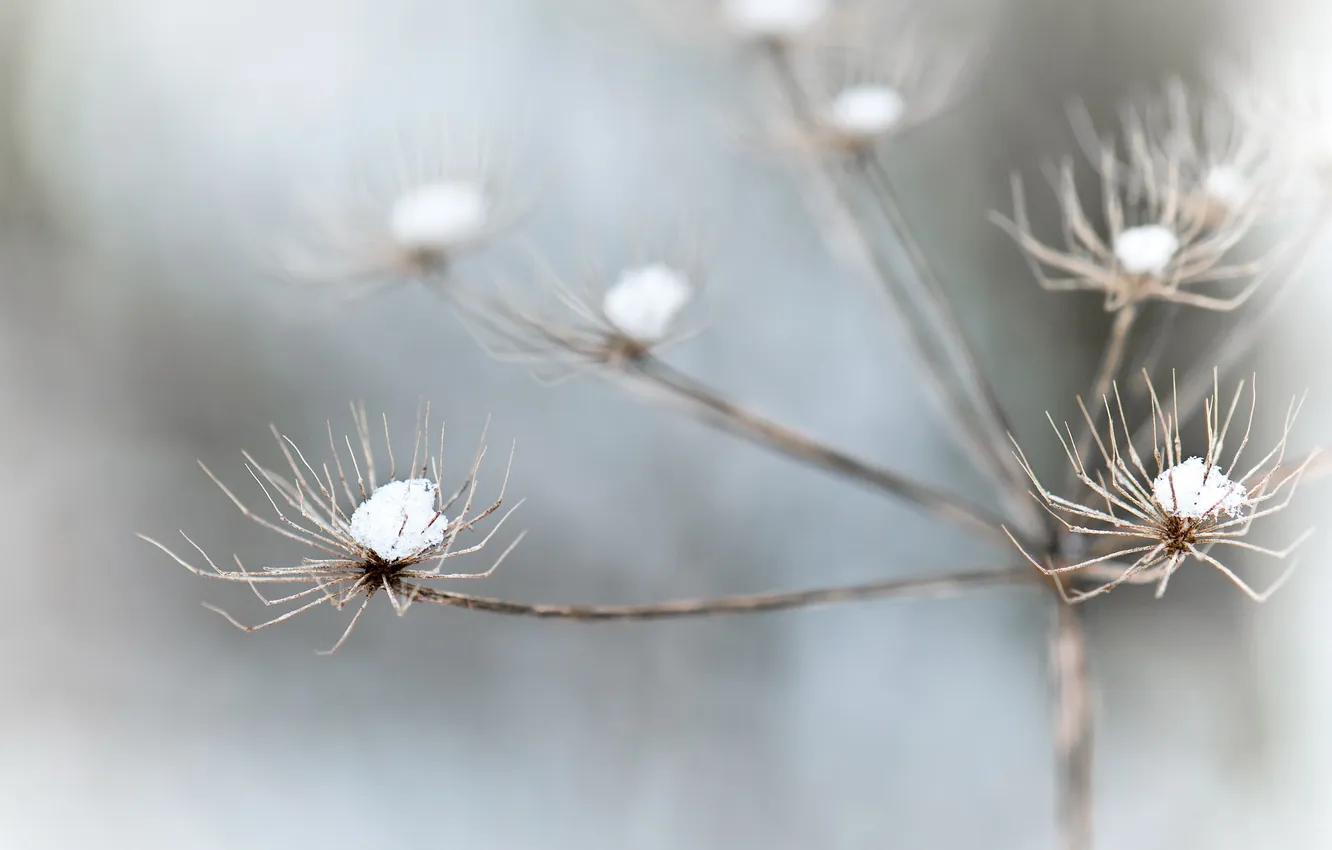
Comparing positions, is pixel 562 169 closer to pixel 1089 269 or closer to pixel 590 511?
pixel 590 511

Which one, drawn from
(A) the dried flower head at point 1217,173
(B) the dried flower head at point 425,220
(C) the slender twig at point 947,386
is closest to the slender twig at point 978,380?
(C) the slender twig at point 947,386

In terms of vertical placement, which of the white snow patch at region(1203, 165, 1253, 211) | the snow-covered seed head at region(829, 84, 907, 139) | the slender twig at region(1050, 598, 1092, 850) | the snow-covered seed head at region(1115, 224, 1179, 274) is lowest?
the slender twig at region(1050, 598, 1092, 850)

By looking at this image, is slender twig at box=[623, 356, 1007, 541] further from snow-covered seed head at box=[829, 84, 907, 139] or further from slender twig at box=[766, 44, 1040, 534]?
snow-covered seed head at box=[829, 84, 907, 139]

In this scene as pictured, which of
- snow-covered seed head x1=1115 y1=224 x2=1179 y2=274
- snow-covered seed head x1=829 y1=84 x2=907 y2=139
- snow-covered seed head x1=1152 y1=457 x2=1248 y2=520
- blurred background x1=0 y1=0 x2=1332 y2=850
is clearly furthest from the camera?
blurred background x1=0 y1=0 x2=1332 y2=850

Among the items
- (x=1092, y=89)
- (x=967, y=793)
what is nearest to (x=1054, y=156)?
(x=1092, y=89)

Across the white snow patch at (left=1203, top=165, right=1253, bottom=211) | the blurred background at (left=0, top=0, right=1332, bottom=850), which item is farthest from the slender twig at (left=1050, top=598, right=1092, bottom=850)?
the blurred background at (left=0, top=0, right=1332, bottom=850)

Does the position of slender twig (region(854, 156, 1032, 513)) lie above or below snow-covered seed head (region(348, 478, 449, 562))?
above

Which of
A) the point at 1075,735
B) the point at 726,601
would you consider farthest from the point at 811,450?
the point at 1075,735
